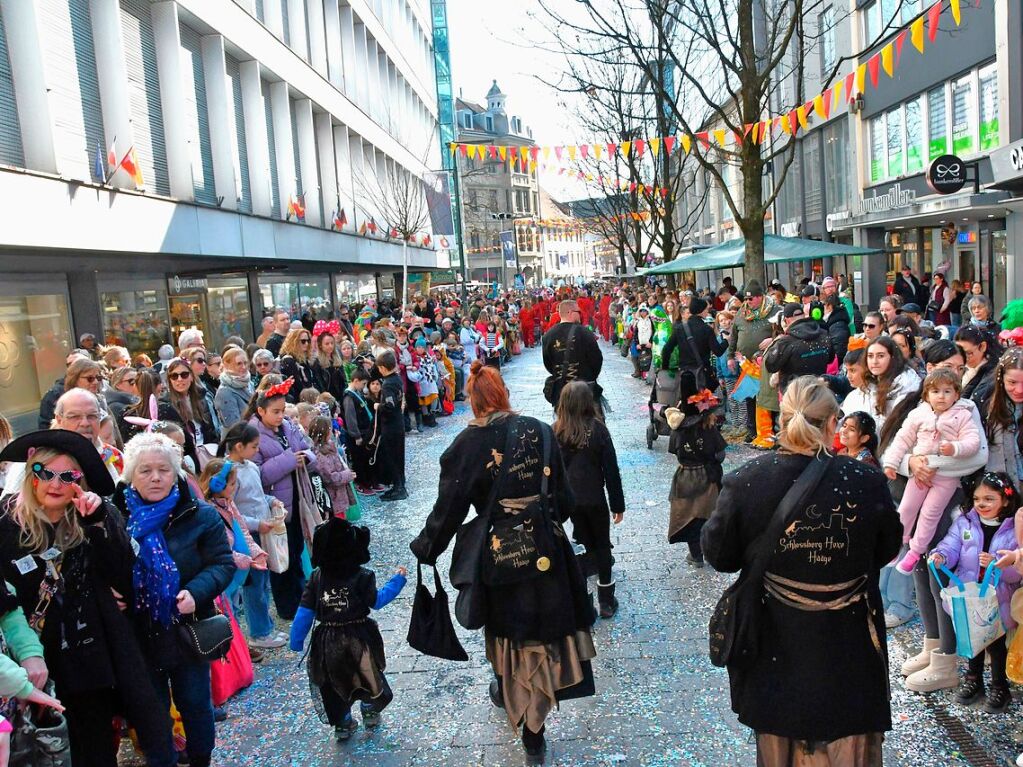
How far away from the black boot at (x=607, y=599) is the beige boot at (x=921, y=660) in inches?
72.5

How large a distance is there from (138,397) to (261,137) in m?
14.9

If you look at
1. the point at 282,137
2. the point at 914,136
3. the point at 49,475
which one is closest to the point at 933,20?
the point at 914,136

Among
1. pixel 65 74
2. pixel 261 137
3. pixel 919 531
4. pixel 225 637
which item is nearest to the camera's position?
pixel 225 637

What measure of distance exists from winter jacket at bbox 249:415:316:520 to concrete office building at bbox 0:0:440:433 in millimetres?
5630

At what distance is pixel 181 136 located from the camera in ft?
51.6

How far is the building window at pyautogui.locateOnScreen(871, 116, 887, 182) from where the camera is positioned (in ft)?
75.4

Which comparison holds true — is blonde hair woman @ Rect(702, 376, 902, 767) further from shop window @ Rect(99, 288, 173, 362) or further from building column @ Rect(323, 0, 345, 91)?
building column @ Rect(323, 0, 345, 91)

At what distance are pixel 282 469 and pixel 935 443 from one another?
13.5ft

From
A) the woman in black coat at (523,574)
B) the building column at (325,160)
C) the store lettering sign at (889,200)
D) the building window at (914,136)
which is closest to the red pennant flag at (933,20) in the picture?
the building window at (914,136)

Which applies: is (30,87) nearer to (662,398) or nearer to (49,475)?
(662,398)

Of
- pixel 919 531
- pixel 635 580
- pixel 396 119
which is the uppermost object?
pixel 396 119

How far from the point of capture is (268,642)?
5.89 m

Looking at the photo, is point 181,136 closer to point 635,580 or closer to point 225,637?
point 635,580

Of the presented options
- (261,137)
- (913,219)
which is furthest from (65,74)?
(913,219)
